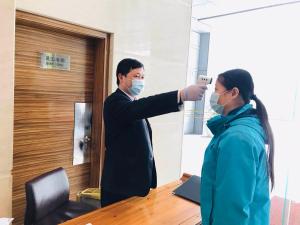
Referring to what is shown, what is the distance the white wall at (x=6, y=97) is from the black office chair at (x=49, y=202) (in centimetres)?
17

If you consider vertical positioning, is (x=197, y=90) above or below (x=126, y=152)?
above

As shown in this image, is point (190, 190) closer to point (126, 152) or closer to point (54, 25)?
point (126, 152)

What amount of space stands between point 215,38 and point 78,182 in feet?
21.6

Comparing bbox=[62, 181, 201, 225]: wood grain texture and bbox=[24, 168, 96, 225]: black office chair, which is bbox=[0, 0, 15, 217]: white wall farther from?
bbox=[62, 181, 201, 225]: wood grain texture

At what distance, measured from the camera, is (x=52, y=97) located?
7.39 ft

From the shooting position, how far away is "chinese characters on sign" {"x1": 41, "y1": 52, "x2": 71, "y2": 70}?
2168mm

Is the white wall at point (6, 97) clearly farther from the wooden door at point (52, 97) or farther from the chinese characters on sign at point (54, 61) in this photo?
the chinese characters on sign at point (54, 61)

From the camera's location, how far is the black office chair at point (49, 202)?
5.46 feet

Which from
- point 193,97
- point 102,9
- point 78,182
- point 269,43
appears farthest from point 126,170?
point 269,43

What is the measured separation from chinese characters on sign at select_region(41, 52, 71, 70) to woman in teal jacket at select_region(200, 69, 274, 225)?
151 cm

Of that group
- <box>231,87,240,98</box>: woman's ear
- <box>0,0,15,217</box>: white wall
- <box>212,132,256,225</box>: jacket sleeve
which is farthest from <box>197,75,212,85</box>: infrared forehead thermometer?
<box>0,0,15,217</box>: white wall

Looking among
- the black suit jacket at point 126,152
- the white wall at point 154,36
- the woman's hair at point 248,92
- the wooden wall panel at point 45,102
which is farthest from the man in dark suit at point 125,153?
the white wall at point 154,36

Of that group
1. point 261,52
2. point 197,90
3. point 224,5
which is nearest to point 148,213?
point 197,90

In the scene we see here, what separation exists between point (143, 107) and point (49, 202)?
1.01 m
